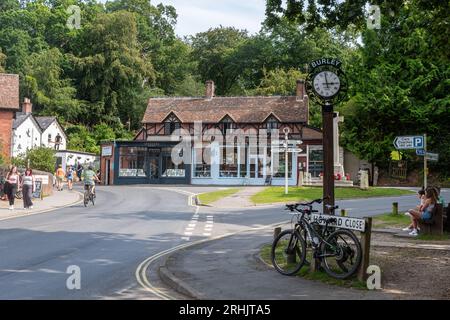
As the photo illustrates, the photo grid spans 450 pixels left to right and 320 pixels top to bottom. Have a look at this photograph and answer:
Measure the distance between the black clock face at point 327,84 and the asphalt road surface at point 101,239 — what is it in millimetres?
5142

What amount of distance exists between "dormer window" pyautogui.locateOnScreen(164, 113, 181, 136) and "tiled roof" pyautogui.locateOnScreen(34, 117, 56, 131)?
51.7 feet

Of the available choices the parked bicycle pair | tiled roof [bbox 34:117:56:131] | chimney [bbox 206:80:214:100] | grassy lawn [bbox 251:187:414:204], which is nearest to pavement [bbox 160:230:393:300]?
the parked bicycle pair

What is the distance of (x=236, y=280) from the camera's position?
8.96 m

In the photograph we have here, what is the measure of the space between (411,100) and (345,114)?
6.72m

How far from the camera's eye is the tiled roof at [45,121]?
61594 millimetres

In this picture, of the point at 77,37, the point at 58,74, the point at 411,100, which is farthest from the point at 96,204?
the point at 77,37

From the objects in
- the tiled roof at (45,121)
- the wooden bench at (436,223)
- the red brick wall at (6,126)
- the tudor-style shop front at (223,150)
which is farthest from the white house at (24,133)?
the wooden bench at (436,223)

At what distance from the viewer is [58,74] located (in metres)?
70.8

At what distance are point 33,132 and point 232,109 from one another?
74.3 feet

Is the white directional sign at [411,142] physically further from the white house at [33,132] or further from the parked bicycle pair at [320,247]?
the white house at [33,132]

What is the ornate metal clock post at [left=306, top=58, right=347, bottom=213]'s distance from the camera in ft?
34.1

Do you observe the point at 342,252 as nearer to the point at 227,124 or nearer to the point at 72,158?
the point at 227,124

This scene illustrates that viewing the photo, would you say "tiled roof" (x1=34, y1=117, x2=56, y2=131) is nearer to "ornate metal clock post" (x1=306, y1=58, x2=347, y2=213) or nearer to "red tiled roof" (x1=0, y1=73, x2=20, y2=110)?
"red tiled roof" (x1=0, y1=73, x2=20, y2=110)
